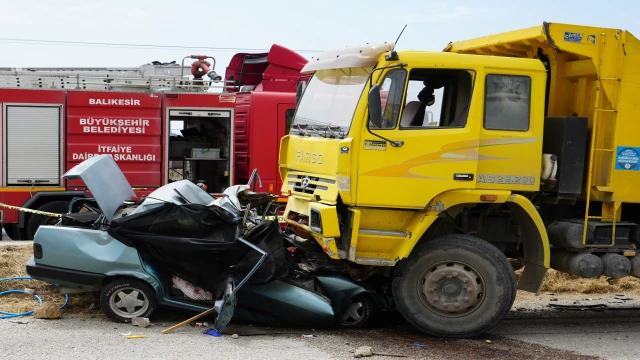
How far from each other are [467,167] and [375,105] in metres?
1.15

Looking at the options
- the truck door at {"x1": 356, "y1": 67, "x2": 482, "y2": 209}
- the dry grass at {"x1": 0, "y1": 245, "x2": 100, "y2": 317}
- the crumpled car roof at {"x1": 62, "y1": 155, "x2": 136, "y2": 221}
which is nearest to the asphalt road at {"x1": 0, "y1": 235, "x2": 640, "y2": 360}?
the dry grass at {"x1": 0, "y1": 245, "x2": 100, "y2": 317}

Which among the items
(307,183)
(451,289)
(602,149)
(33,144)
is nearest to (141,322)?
(307,183)

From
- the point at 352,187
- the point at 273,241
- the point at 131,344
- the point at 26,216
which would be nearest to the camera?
the point at 131,344

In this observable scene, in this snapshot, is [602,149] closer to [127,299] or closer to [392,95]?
[392,95]

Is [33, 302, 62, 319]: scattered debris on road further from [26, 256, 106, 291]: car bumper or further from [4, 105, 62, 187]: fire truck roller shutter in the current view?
[4, 105, 62, 187]: fire truck roller shutter

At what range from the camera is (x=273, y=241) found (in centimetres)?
811

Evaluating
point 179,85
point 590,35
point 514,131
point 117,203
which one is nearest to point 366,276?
point 514,131

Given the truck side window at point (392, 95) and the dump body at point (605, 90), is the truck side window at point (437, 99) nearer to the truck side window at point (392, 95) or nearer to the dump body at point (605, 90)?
the truck side window at point (392, 95)

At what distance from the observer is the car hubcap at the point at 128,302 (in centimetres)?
786

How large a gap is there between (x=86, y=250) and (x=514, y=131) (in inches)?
172

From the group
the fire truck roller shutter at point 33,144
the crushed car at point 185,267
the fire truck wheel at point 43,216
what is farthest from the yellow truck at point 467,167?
the fire truck roller shutter at point 33,144

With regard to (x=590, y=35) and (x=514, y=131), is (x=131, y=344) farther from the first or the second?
(x=590, y=35)

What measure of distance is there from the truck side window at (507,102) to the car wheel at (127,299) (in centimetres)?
372

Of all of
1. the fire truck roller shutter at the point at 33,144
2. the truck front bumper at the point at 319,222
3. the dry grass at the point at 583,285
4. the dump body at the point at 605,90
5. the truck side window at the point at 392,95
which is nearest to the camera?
the truck front bumper at the point at 319,222
